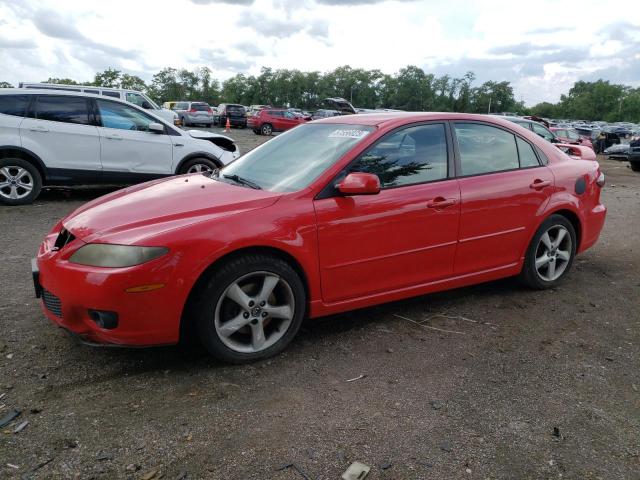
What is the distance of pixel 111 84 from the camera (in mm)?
93375

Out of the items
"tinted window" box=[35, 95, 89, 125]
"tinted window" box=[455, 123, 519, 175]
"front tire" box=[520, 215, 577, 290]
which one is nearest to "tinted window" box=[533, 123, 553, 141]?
"front tire" box=[520, 215, 577, 290]

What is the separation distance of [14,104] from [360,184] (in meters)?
6.74

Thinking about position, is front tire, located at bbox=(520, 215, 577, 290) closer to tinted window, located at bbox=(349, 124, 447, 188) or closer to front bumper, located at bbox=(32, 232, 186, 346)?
tinted window, located at bbox=(349, 124, 447, 188)

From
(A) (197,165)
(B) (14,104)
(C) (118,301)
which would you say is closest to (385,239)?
(C) (118,301)

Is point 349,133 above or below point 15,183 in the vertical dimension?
above

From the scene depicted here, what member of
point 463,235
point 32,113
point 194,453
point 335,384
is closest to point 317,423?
point 335,384

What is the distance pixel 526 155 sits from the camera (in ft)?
14.9

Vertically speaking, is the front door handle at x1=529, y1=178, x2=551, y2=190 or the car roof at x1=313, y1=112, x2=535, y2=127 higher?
the car roof at x1=313, y1=112, x2=535, y2=127

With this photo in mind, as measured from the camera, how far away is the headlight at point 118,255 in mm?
2928

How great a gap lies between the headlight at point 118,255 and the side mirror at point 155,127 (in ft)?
19.5

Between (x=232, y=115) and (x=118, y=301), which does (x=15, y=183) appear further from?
(x=232, y=115)

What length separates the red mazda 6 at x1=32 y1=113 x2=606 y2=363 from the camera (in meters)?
3.00

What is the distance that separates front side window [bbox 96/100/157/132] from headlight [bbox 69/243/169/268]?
591 cm

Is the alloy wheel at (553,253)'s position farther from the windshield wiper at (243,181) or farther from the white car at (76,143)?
the white car at (76,143)
